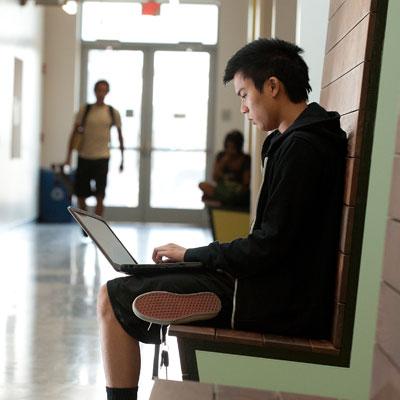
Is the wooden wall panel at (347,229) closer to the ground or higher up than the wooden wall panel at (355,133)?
closer to the ground

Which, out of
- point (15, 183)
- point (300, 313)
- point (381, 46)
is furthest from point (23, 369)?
point (15, 183)

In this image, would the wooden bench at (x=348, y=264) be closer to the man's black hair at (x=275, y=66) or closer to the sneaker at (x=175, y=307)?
the sneaker at (x=175, y=307)

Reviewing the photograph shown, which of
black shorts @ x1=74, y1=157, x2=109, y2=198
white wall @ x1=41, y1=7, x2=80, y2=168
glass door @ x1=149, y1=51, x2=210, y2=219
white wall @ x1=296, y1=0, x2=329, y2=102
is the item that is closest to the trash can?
white wall @ x1=41, y1=7, x2=80, y2=168

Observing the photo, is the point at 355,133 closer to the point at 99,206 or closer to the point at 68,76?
the point at 99,206

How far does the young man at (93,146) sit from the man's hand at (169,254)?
246 inches

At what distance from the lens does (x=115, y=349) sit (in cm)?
215

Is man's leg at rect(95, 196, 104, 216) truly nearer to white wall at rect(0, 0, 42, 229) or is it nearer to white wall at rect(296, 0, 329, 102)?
white wall at rect(0, 0, 42, 229)

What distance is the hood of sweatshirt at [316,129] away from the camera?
2.11 m

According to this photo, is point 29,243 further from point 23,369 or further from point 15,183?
point 23,369

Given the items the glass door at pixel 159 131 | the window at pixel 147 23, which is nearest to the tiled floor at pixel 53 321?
the glass door at pixel 159 131

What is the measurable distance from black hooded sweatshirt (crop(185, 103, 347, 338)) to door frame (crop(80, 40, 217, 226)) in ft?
29.0

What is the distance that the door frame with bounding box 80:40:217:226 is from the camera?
11.0 meters

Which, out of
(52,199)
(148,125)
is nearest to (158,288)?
(52,199)

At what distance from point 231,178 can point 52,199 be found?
4.06m
